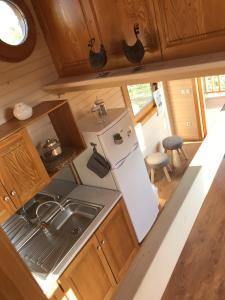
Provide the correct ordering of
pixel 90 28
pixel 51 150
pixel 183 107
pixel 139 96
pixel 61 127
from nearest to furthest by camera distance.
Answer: pixel 90 28, pixel 51 150, pixel 61 127, pixel 139 96, pixel 183 107

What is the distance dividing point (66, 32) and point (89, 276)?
83.3 inches

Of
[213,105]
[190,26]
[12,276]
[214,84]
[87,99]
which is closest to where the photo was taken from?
[12,276]

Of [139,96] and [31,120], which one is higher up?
[31,120]

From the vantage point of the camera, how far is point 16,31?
6.97ft

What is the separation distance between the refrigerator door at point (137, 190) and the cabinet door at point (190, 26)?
1.26 metres

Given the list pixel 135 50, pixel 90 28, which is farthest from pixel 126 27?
pixel 90 28

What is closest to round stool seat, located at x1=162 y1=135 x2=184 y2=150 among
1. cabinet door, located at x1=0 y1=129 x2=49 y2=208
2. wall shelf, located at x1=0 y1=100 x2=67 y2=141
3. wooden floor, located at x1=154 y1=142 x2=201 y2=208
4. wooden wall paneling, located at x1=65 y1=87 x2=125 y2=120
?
wooden floor, located at x1=154 y1=142 x2=201 y2=208

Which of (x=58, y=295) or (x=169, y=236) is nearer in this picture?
(x=169, y=236)

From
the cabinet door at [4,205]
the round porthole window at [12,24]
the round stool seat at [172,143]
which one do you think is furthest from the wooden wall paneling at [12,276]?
the round stool seat at [172,143]

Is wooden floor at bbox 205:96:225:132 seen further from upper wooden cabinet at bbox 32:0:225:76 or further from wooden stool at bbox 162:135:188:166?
upper wooden cabinet at bbox 32:0:225:76

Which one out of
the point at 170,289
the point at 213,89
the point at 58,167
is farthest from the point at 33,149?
the point at 213,89

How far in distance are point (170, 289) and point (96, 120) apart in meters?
1.86

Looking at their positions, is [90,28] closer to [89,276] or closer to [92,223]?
[92,223]

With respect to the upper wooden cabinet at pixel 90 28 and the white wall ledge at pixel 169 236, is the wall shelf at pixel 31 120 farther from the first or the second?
the white wall ledge at pixel 169 236
